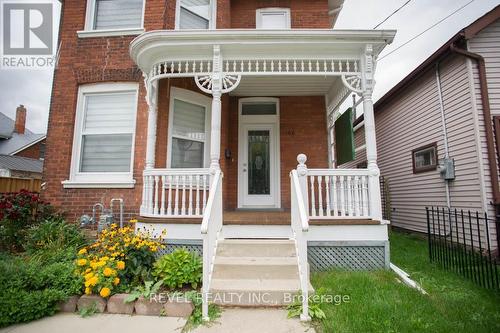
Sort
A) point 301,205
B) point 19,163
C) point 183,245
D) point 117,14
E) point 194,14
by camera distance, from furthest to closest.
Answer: point 19,163 → point 194,14 → point 117,14 → point 183,245 → point 301,205

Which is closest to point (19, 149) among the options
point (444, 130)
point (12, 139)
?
point (12, 139)

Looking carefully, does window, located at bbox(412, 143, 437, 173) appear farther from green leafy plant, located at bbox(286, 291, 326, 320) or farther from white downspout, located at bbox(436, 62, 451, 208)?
green leafy plant, located at bbox(286, 291, 326, 320)

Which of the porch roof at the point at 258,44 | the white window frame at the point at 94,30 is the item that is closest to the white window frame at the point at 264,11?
the white window frame at the point at 94,30

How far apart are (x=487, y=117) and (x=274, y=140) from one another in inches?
176

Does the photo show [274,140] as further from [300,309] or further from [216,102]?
[300,309]

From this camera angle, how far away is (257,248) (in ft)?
12.8

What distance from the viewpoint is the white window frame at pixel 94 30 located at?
214 inches

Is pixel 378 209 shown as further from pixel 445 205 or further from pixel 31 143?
pixel 31 143

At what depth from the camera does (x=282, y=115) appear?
6.63 meters

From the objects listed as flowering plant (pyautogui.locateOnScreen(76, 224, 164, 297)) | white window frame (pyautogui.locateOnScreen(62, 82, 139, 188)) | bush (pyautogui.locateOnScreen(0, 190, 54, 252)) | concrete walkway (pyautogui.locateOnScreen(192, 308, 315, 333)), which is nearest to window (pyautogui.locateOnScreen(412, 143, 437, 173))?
concrete walkway (pyautogui.locateOnScreen(192, 308, 315, 333))

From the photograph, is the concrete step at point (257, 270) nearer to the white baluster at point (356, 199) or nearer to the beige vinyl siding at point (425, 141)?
the white baluster at point (356, 199)

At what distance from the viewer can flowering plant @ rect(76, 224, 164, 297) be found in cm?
303

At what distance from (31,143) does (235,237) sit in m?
22.5

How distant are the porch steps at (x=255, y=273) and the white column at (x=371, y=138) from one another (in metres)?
1.47
